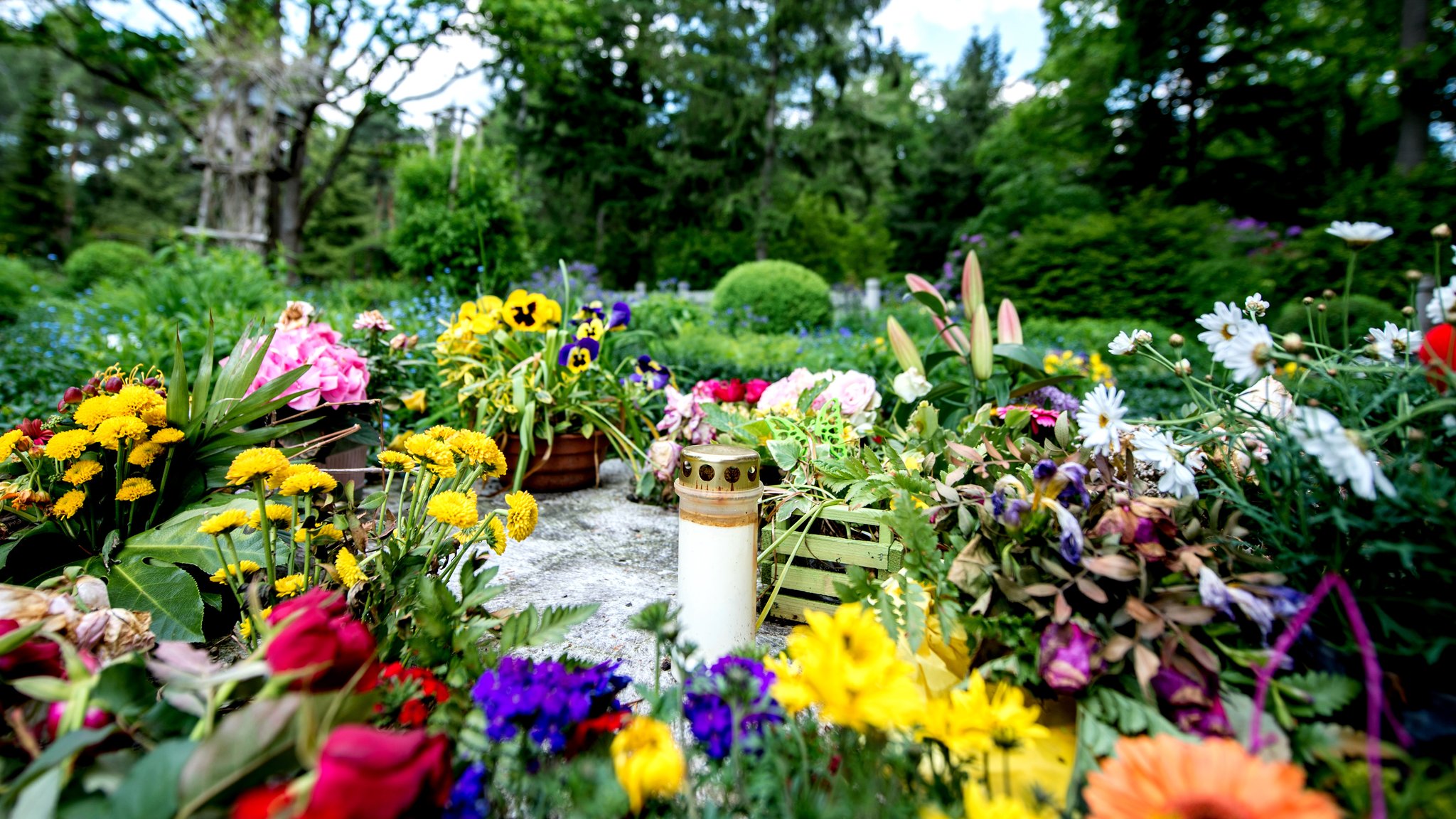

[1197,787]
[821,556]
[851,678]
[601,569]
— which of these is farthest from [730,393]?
[1197,787]

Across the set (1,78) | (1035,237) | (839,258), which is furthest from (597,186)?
(1,78)

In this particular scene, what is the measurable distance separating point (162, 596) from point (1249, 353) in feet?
5.12

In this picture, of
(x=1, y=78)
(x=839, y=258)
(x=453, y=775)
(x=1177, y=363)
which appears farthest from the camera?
(x=1, y=78)

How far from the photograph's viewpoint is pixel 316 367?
163 centimetres

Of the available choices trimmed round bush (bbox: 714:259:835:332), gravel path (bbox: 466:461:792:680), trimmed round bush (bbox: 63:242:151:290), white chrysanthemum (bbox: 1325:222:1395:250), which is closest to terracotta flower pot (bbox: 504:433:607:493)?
gravel path (bbox: 466:461:792:680)

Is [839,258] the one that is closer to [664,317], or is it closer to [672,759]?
[664,317]

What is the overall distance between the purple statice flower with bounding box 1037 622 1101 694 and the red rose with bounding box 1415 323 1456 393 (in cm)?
44

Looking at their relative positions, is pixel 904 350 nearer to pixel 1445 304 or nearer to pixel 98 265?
pixel 1445 304

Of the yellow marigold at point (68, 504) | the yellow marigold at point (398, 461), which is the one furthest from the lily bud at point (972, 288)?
the yellow marigold at point (68, 504)

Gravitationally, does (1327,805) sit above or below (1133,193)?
below

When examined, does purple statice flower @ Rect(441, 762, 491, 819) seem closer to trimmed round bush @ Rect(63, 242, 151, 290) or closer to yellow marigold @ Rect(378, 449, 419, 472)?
yellow marigold @ Rect(378, 449, 419, 472)

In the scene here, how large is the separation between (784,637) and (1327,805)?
0.88m

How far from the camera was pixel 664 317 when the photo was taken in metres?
6.08

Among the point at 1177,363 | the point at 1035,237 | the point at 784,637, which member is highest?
the point at 1035,237
